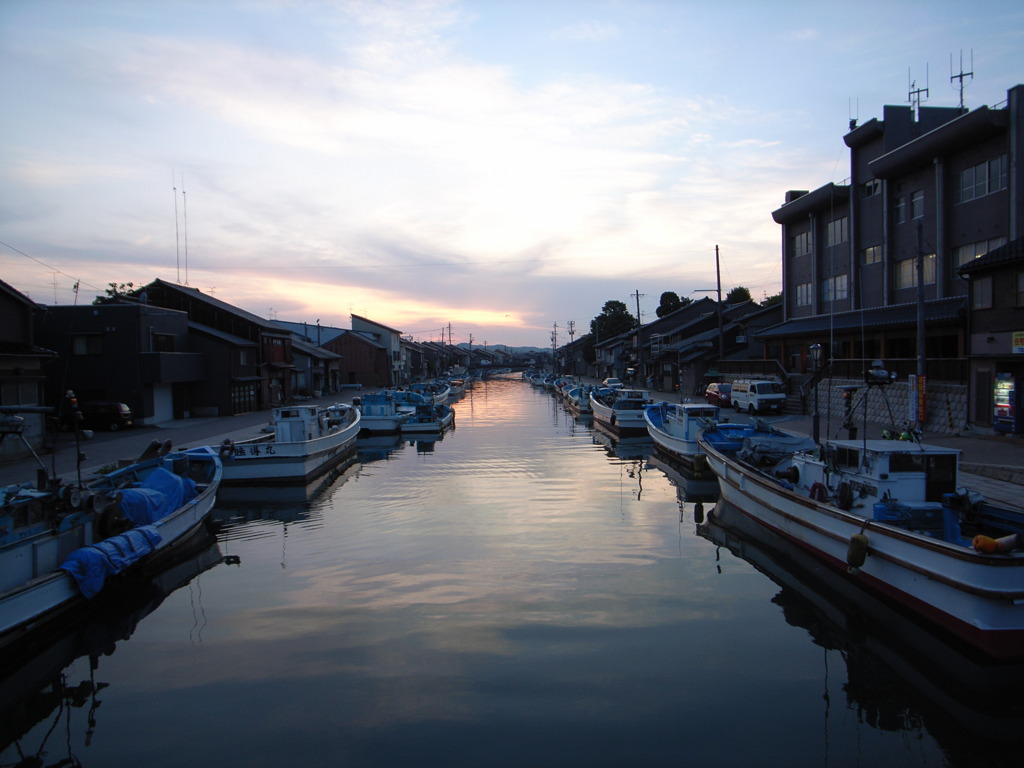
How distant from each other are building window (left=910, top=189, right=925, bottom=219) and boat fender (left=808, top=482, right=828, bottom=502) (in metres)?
24.6

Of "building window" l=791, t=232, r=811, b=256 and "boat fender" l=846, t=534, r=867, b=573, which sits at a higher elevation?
"building window" l=791, t=232, r=811, b=256

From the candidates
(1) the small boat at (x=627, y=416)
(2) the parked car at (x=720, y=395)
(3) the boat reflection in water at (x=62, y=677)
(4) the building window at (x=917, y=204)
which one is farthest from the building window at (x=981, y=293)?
(3) the boat reflection in water at (x=62, y=677)

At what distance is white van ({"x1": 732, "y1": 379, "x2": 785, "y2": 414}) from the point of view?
36.8 meters

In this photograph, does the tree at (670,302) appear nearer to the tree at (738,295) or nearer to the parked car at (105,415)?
the tree at (738,295)

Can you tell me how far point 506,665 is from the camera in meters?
9.65

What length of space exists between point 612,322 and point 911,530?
90.7 metres

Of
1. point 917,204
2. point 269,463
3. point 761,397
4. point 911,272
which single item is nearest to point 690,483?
point 761,397

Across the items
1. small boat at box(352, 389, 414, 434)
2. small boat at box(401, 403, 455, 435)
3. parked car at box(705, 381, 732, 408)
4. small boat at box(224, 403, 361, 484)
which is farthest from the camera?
parked car at box(705, 381, 732, 408)

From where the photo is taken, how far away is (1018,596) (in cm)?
916

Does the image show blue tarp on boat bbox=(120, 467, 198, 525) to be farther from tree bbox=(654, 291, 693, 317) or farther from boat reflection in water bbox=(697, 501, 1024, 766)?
tree bbox=(654, 291, 693, 317)

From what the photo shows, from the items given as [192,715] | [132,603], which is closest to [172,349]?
[132,603]

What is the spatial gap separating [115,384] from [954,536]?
117ft

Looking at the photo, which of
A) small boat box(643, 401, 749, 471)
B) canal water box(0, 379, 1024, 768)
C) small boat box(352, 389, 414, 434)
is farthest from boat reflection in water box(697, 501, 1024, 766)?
small boat box(352, 389, 414, 434)

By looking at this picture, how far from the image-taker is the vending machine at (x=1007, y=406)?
21.7 m
